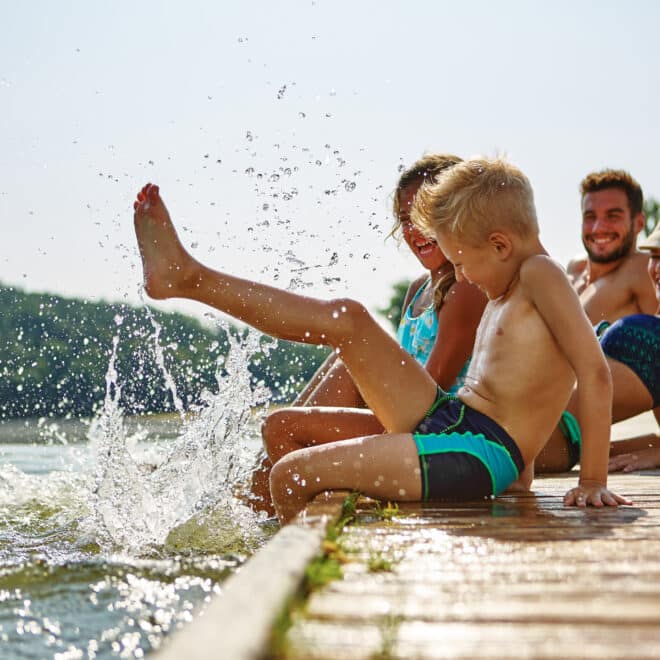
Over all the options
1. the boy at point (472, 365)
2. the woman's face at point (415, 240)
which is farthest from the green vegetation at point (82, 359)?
the boy at point (472, 365)

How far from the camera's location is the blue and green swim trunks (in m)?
3.26

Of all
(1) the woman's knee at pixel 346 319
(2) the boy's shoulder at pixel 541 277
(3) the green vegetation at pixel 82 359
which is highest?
(2) the boy's shoulder at pixel 541 277

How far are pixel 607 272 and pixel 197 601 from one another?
17.0 feet

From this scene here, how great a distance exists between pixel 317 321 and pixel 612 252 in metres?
4.38

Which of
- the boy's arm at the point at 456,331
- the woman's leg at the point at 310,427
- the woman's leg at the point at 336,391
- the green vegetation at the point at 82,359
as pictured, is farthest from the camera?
the green vegetation at the point at 82,359

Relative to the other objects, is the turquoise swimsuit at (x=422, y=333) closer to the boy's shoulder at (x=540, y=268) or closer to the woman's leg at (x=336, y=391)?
the woman's leg at (x=336, y=391)

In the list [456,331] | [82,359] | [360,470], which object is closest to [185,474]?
[456,331]

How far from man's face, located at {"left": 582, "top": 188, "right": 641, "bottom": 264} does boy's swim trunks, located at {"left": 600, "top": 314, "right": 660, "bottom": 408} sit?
59.5 inches

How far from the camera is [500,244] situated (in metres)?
3.35

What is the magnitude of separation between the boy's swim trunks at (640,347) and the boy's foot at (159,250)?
9.92ft

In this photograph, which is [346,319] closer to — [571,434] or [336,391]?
[336,391]

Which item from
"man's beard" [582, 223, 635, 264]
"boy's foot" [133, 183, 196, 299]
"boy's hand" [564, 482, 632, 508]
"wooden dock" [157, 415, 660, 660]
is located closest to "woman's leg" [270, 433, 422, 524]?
"wooden dock" [157, 415, 660, 660]

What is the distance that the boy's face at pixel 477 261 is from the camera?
3.37 metres

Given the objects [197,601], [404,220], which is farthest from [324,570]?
[404,220]
